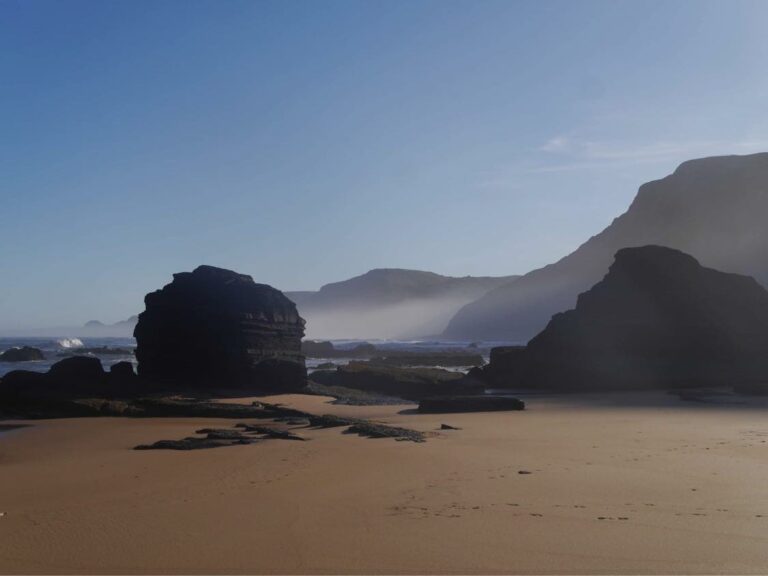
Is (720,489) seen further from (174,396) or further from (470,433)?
(174,396)

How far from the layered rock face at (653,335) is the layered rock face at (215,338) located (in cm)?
1007

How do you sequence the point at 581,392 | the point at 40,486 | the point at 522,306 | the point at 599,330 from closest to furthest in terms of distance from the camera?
the point at 40,486 < the point at 581,392 < the point at 599,330 < the point at 522,306

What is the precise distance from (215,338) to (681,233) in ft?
315

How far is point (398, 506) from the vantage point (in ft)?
28.0

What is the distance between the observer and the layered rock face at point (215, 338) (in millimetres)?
27484

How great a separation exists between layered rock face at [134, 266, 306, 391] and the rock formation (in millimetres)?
74987

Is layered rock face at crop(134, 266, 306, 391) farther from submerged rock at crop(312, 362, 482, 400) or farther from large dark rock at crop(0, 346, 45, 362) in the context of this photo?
large dark rock at crop(0, 346, 45, 362)

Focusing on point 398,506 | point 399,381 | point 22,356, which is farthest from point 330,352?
point 398,506

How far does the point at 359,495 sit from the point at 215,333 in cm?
1907

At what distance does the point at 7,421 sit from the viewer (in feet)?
67.4

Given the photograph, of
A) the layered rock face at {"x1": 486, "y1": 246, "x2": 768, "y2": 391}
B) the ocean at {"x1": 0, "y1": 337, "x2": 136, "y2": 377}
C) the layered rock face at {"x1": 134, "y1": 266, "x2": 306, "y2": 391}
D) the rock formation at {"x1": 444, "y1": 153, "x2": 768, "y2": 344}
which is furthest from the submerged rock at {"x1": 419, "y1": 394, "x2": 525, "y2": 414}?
the rock formation at {"x1": 444, "y1": 153, "x2": 768, "y2": 344}

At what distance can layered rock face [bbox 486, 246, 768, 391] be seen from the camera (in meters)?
31.5

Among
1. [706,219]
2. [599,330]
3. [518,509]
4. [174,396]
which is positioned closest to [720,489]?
[518,509]

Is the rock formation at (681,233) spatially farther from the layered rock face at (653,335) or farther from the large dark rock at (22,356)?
the large dark rock at (22,356)
